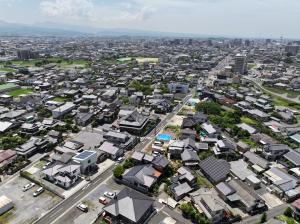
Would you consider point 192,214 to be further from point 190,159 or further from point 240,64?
point 240,64

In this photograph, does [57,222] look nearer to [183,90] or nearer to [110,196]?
[110,196]

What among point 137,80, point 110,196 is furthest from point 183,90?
A: point 110,196

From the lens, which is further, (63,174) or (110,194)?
(63,174)

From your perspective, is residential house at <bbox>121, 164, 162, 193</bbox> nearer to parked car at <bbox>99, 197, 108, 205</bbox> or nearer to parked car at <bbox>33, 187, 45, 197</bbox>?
parked car at <bbox>99, 197, 108, 205</bbox>

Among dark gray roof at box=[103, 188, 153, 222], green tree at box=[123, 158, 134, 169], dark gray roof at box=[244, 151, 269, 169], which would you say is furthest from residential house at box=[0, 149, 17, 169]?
dark gray roof at box=[244, 151, 269, 169]

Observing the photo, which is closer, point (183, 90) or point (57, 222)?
point (57, 222)

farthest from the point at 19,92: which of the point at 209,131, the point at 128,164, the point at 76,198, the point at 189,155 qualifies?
the point at 189,155
